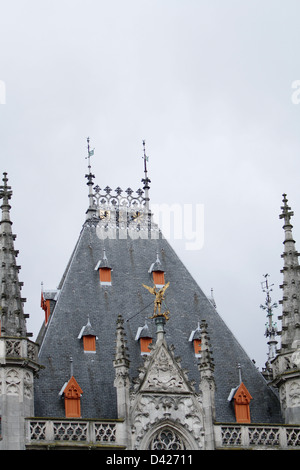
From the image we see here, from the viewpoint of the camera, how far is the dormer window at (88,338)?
38.7 meters

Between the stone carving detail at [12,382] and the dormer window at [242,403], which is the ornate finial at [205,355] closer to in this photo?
the dormer window at [242,403]

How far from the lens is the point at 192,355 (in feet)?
130

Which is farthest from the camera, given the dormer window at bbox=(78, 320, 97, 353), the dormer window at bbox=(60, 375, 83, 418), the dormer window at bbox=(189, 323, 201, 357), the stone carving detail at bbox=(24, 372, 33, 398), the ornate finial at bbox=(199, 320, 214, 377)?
the dormer window at bbox=(189, 323, 201, 357)

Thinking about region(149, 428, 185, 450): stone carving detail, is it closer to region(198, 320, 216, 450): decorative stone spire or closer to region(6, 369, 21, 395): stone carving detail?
region(198, 320, 216, 450): decorative stone spire

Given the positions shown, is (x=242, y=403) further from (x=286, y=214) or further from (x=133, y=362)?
(x=286, y=214)

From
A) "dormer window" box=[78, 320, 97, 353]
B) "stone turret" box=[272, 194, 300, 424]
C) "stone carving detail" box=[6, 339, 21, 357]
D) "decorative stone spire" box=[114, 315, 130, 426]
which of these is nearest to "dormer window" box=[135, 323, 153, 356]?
"dormer window" box=[78, 320, 97, 353]

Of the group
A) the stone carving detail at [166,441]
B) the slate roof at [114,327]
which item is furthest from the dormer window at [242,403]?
the stone carving detail at [166,441]

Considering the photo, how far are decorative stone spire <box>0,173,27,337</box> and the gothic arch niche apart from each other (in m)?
5.19

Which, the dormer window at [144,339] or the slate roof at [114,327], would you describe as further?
the dormer window at [144,339]

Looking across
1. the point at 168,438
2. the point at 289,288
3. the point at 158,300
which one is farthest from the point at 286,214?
the point at 168,438

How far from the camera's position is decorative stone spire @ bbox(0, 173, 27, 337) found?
3631 cm

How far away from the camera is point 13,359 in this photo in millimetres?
35531

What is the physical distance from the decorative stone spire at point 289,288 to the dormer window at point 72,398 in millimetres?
7481
